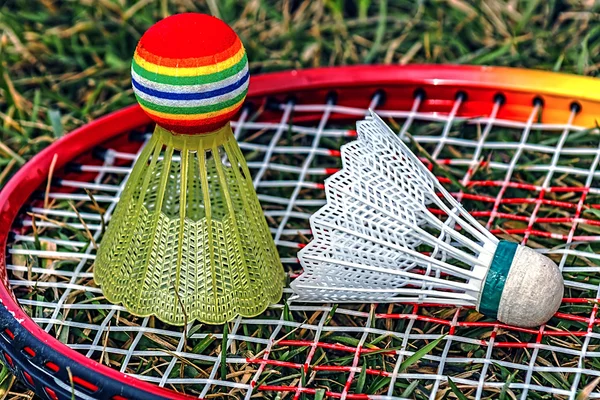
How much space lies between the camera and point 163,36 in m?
1.94

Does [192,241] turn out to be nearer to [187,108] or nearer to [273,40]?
[187,108]

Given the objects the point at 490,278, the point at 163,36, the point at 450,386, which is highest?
the point at 163,36

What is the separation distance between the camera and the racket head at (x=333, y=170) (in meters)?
A: 2.06

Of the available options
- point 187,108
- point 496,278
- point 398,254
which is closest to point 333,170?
Answer: point 398,254

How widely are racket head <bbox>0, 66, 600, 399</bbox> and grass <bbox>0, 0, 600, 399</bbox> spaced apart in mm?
343

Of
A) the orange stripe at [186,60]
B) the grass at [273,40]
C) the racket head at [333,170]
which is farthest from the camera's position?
the grass at [273,40]

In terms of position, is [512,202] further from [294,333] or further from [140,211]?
[140,211]

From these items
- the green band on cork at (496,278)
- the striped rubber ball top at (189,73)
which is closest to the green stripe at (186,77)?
the striped rubber ball top at (189,73)

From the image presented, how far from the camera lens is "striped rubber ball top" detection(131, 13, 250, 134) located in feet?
6.28

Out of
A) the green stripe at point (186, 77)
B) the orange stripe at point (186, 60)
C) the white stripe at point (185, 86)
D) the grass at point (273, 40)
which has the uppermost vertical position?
the orange stripe at point (186, 60)

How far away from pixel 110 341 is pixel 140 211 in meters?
0.27

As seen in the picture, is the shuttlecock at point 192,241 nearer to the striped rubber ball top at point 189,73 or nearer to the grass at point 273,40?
the striped rubber ball top at point 189,73

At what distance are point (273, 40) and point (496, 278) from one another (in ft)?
4.58

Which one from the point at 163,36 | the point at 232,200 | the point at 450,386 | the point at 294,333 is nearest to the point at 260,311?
the point at 294,333
